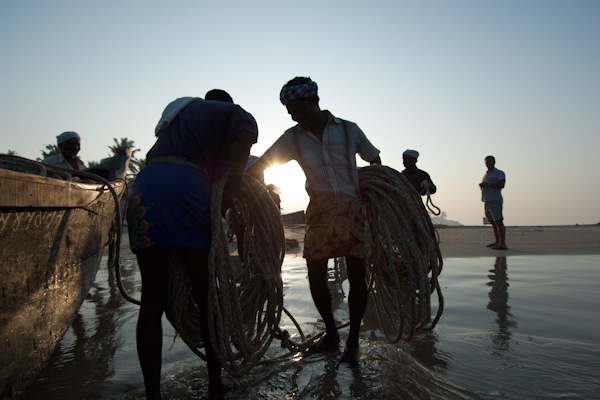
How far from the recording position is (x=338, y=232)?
2486mm

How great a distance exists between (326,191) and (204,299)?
106cm

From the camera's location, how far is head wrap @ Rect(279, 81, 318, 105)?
97.9 inches

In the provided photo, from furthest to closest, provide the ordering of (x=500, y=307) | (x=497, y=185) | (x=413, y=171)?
(x=497, y=185) → (x=413, y=171) → (x=500, y=307)

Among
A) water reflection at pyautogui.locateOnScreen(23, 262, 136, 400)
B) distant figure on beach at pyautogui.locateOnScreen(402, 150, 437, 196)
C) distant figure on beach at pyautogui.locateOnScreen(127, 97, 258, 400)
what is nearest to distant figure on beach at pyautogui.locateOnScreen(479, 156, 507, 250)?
distant figure on beach at pyautogui.locateOnScreen(402, 150, 437, 196)

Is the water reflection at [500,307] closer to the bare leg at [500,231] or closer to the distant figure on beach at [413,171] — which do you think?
the distant figure on beach at [413,171]

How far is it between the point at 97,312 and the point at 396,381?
119 inches

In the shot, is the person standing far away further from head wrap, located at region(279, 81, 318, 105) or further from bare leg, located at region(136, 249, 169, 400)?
bare leg, located at region(136, 249, 169, 400)

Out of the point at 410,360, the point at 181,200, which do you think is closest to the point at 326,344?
the point at 410,360

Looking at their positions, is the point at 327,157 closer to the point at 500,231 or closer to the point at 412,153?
the point at 412,153

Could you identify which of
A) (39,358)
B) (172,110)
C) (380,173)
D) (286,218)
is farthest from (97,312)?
(286,218)

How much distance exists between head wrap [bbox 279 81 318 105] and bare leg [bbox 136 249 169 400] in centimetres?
125

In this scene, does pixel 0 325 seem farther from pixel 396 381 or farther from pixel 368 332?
pixel 368 332

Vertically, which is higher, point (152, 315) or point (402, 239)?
point (402, 239)

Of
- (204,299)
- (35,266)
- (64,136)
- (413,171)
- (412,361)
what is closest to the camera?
(35,266)
